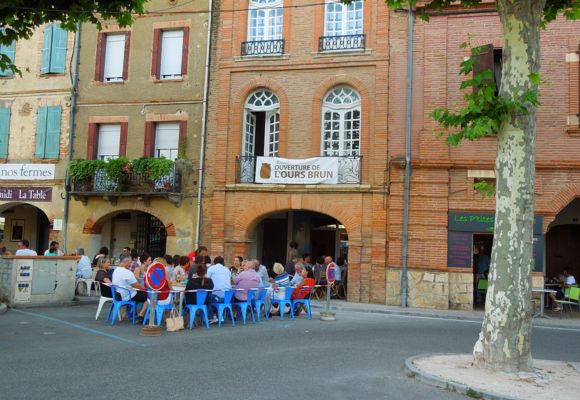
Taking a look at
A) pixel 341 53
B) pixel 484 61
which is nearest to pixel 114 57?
pixel 341 53

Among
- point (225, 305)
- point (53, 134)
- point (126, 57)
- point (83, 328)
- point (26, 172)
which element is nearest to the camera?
point (83, 328)

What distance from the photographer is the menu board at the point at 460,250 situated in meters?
16.5

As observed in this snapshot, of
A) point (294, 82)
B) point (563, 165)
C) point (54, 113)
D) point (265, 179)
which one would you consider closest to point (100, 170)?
point (54, 113)

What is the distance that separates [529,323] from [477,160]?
936cm

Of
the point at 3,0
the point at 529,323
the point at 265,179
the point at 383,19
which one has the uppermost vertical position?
the point at 383,19

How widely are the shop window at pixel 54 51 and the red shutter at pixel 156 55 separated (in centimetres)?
331

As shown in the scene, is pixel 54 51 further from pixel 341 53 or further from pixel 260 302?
pixel 260 302

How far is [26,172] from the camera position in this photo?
20.6 metres

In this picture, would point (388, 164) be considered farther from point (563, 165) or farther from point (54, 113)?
point (54, 113)

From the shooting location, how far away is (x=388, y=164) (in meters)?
17.3

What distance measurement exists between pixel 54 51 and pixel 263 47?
7.49 metres

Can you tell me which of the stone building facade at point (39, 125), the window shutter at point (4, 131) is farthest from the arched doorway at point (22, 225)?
the window shutter at point (4, 131)

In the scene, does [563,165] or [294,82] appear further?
[294,82]

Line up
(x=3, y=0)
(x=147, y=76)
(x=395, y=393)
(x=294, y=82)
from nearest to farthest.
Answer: (x=395, y=393)
(x=3, y=0)
(x=294, y=82)
(x=147, y=76)
